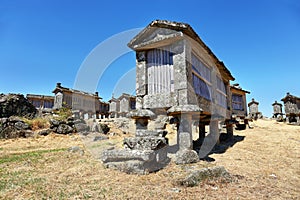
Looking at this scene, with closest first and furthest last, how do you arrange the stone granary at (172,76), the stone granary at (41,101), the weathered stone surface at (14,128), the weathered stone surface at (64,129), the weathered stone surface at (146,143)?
the weathered stone surface at (146,143), the stone granary at (172,76), the weathered stone surface at (14,128), the weathered stone surface at (64,129), the stone granary at (41,101)

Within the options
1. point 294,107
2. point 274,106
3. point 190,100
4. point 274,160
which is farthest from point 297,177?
point 274,106

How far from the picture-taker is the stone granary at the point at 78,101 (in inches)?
1056

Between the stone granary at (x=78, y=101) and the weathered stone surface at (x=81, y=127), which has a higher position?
the stone granary at (x=78, y=101)

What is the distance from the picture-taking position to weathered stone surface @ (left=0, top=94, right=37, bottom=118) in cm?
1491

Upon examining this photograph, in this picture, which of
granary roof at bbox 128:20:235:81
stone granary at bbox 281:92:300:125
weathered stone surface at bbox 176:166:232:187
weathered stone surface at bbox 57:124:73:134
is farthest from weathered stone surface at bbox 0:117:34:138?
stone granary at bbox 281:92:300:125

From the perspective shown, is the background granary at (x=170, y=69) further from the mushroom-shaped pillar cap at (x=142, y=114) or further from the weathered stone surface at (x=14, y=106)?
the weathered stone surface at (x=14, y=106)

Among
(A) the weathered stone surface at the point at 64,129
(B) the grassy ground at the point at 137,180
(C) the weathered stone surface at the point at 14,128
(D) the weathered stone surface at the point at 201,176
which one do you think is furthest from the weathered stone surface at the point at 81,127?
(D) the weathered stone surface at the point at 201,176

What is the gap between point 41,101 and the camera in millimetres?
30969

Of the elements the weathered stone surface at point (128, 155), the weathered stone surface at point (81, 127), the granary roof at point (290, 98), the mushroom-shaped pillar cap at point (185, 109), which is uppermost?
the granary roof at point (290, 98)

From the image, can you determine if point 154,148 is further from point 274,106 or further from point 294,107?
point 274,106

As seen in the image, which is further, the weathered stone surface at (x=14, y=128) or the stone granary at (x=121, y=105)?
the stone granary at (x=121, y=105)

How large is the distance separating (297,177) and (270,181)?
1231 millimetres

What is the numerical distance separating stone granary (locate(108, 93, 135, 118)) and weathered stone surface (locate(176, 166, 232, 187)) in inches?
1140

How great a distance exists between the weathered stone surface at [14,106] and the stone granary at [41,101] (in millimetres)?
14325
